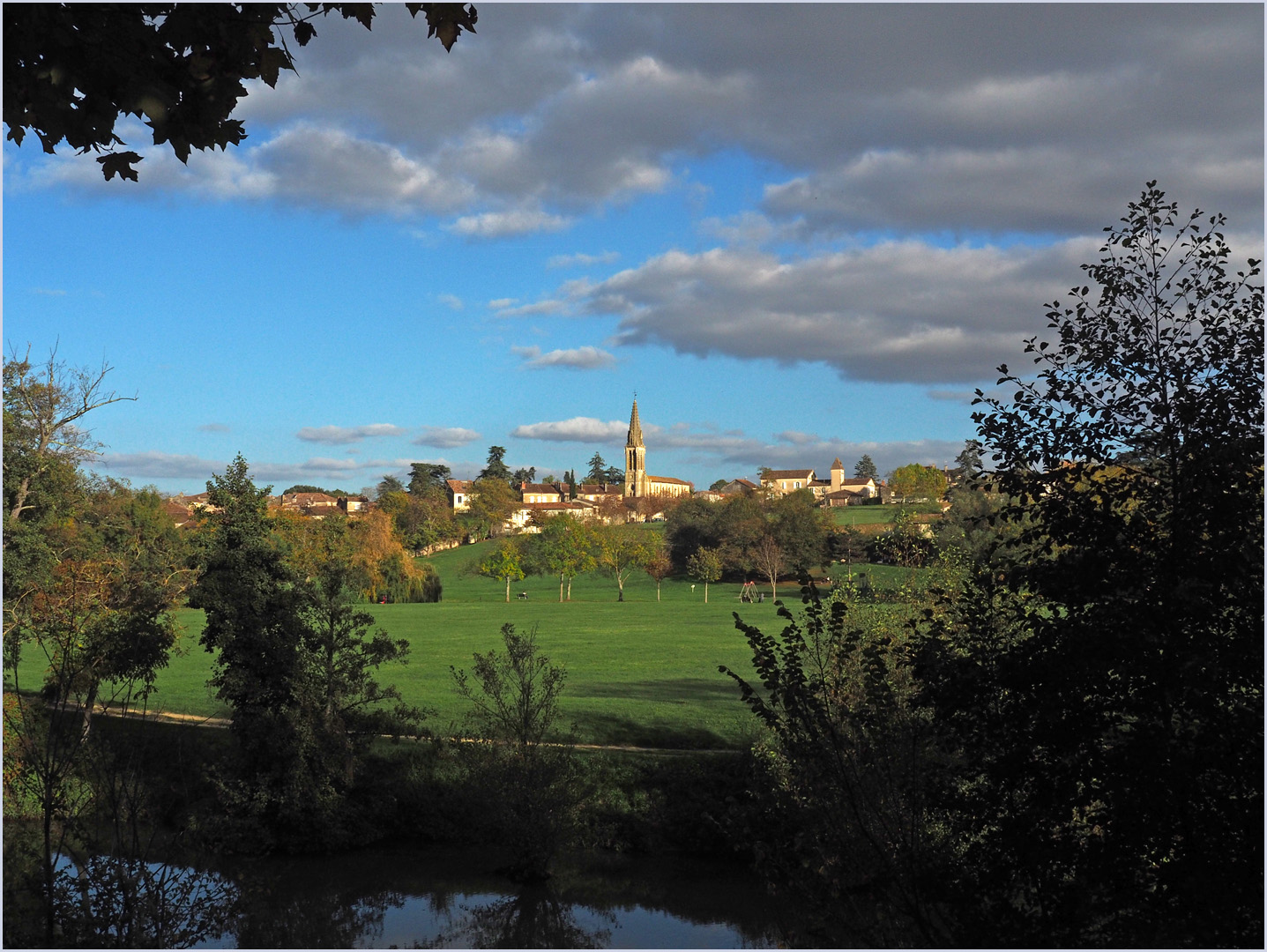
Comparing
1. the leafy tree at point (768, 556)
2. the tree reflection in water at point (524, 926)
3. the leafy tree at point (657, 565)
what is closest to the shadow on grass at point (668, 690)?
the tree reflection in water at point (524, 926)

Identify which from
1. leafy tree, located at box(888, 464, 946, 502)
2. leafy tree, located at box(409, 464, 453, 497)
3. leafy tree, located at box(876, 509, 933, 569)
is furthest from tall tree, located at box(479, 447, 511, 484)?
leafy tree, located at box(876, 509, 933, 569)

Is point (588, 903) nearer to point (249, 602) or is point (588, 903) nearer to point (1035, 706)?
point (249, 602)

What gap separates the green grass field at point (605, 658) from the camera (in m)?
29.2

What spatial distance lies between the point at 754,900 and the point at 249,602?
12.6 meters

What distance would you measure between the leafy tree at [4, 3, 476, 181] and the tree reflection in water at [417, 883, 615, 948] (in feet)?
55.4

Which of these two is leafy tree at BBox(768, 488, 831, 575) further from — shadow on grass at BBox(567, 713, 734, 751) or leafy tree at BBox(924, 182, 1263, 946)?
leafy tree at BBox(924, 182, 1263, 946)

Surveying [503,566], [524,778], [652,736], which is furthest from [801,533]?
[524,778]

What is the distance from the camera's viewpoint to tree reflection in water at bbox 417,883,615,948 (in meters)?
19.2

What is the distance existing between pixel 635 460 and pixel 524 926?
169 meters

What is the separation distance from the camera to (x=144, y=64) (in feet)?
18.7

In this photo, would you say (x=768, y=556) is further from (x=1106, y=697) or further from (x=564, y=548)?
(x=1106, y=697)

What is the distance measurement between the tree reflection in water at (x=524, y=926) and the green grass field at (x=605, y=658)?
21.5 ft

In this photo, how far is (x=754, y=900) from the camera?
20406 mm

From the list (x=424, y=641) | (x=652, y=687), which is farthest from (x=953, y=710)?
(x=424, y=641)
